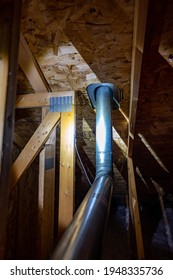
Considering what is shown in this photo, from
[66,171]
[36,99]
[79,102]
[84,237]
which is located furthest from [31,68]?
[84,237]

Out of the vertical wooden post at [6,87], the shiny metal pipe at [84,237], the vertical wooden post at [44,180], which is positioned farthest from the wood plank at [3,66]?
the vertical wooden post at [44,180]

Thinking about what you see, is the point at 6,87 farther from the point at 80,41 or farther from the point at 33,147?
the point at 33,147

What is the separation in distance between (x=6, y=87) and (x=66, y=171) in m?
1.22

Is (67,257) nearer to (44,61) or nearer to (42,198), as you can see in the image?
(42,198)

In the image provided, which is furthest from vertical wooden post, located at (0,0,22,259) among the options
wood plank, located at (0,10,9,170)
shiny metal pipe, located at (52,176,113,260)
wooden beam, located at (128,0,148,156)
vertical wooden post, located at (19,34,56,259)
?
vertical wooden post, located at (19,34,56,259)

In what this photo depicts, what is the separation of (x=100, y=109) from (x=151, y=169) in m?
1.71

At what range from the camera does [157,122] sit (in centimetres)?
199

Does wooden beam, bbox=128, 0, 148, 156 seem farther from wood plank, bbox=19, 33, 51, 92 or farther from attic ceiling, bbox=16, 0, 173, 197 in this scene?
wood plank, bbox=19, 33, 51, 92

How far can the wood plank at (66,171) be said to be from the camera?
1712mm

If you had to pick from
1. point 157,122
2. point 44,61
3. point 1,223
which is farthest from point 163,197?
point 1,223

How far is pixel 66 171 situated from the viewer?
1.78 metres
